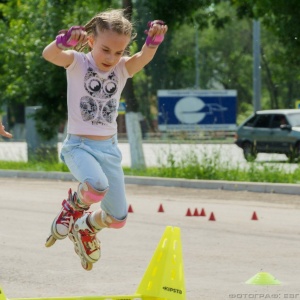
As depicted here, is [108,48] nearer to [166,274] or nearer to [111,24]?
[111,24]

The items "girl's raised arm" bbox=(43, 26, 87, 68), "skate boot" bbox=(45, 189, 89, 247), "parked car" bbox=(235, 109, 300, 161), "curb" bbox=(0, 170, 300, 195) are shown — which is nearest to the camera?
"girl's raised arm" bbox=(43, 26, 87, 68)

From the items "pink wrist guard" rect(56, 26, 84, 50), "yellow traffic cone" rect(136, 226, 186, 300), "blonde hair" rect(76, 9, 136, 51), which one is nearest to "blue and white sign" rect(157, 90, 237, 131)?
"blonde hair" rect(76, 9, 136, 51)

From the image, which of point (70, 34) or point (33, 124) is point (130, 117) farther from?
point (70, 34)

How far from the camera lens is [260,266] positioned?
381 inches

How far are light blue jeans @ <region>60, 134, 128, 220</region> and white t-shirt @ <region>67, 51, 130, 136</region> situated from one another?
83 mm

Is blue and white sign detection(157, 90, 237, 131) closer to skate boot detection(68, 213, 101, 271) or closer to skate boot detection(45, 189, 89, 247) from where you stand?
skate boot detection(45, 189, 89, 247)

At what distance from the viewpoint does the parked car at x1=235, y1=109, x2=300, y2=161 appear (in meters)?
32.5

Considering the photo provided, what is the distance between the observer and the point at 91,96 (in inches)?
280

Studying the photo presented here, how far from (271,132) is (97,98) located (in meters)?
26.4

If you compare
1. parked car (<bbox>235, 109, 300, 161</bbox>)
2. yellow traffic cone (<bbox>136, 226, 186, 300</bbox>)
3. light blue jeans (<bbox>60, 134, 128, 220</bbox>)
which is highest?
light blue jeans (<bbox>60, 134, 128, 220</bbox>)

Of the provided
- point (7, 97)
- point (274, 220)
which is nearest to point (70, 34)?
point (274, 220)

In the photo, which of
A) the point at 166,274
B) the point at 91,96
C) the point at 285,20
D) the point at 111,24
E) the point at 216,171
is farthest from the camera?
the point at 285,20

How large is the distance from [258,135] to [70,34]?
Answer: 89.4ft

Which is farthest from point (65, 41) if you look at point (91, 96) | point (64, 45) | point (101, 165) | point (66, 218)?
point (66, 218)
